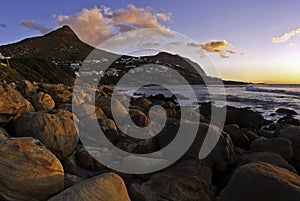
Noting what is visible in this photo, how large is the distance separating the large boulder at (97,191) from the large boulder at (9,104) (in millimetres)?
3141

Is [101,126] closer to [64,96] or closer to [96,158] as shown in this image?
[96,158]

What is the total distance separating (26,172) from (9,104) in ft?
8.88

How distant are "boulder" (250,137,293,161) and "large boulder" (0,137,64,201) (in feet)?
21.5

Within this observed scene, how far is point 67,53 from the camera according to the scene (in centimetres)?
17525

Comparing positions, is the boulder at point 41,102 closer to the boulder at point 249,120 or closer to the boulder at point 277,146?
the boulder at point 277,146

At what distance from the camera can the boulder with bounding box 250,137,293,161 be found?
8.08 metres

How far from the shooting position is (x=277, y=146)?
8.27 m

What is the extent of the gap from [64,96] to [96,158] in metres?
5.07

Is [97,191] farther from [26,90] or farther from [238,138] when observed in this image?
[238,138]

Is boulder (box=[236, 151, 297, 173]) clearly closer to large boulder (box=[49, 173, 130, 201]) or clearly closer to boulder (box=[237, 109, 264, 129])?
large boulder (box=[49, 173, 130, 201])

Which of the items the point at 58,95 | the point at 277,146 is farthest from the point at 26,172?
the point at 277,146

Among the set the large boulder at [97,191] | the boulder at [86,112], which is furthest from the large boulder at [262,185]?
the boulder at [86,112]

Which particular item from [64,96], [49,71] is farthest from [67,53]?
[64,96]

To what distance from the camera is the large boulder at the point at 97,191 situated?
3.63 metres
